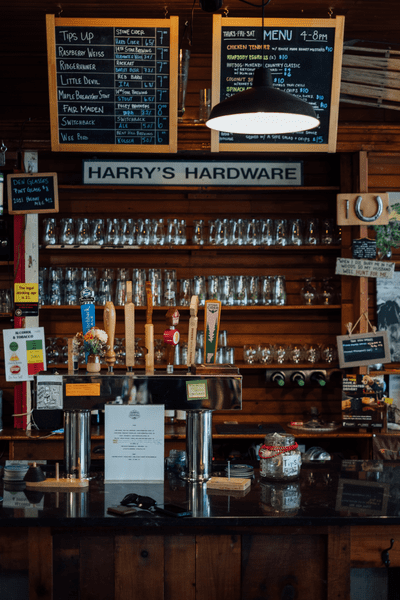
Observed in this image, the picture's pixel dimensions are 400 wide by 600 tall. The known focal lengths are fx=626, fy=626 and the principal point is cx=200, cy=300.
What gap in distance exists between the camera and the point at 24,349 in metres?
3.88

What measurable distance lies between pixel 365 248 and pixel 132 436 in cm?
230

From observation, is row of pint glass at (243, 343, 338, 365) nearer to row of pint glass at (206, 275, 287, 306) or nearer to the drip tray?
row of pint glass at (206, 275, 287, 306)

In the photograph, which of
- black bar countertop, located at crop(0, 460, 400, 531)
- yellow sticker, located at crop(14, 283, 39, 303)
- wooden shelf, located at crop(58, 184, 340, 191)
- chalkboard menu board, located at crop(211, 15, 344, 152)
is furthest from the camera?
wooden shelf, located at crop(58, 184, 340, 191)

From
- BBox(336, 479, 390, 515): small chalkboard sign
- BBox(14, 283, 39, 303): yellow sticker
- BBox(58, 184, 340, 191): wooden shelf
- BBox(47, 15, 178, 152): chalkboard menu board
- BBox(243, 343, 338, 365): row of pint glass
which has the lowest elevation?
BBox(336, 479, 390, 515): small chalkboard sign

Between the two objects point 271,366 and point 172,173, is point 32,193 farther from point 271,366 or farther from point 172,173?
point 271,366

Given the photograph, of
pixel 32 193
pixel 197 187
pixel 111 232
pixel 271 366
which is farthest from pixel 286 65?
pixel 271 366

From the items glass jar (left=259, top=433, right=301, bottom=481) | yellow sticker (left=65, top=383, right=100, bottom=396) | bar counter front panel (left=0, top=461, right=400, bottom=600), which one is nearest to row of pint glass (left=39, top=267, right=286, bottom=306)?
yellow sticker (left=65, top=383, right=100, bottom=396)

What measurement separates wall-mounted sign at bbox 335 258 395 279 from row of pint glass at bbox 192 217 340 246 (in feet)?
0.65

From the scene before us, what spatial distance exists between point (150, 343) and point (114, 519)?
77 centimetres

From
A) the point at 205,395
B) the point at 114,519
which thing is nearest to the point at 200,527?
the point at 114,519

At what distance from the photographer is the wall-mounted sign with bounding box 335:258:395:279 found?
3943 millimetres

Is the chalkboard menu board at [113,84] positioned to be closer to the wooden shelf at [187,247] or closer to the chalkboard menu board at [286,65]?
the chalkboard menu board at [286,65]

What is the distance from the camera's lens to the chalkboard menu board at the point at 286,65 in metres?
3.47

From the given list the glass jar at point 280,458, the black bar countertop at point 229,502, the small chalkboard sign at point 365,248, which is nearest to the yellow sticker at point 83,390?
the black bar countertop at point 229,502
